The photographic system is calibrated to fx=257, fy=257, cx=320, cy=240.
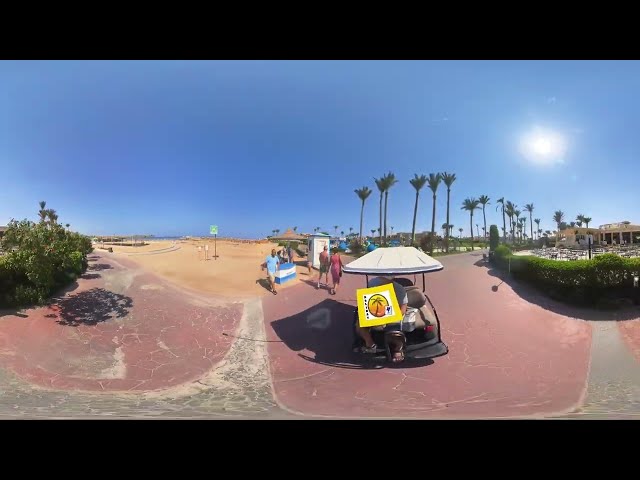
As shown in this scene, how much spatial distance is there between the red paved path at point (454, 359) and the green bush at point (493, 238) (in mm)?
252

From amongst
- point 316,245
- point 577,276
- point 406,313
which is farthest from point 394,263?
point 577,276

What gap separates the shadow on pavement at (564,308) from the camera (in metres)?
2.79

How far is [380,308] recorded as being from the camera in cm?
245

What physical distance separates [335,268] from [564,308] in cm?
255

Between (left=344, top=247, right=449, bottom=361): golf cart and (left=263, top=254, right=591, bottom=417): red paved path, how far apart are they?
0.13 metres

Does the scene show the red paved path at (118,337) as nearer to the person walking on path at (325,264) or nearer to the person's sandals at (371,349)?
the person walking on path at (325,264)

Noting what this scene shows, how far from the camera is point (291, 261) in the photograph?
9.89ft

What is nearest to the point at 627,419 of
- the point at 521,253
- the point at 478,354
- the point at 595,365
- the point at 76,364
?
the point at 595,365

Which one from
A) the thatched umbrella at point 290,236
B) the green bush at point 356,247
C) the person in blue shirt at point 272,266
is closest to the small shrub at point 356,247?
the green bush at point 356,247

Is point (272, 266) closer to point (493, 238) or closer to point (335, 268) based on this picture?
point (335, 268)

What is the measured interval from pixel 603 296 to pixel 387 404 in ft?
8.89
